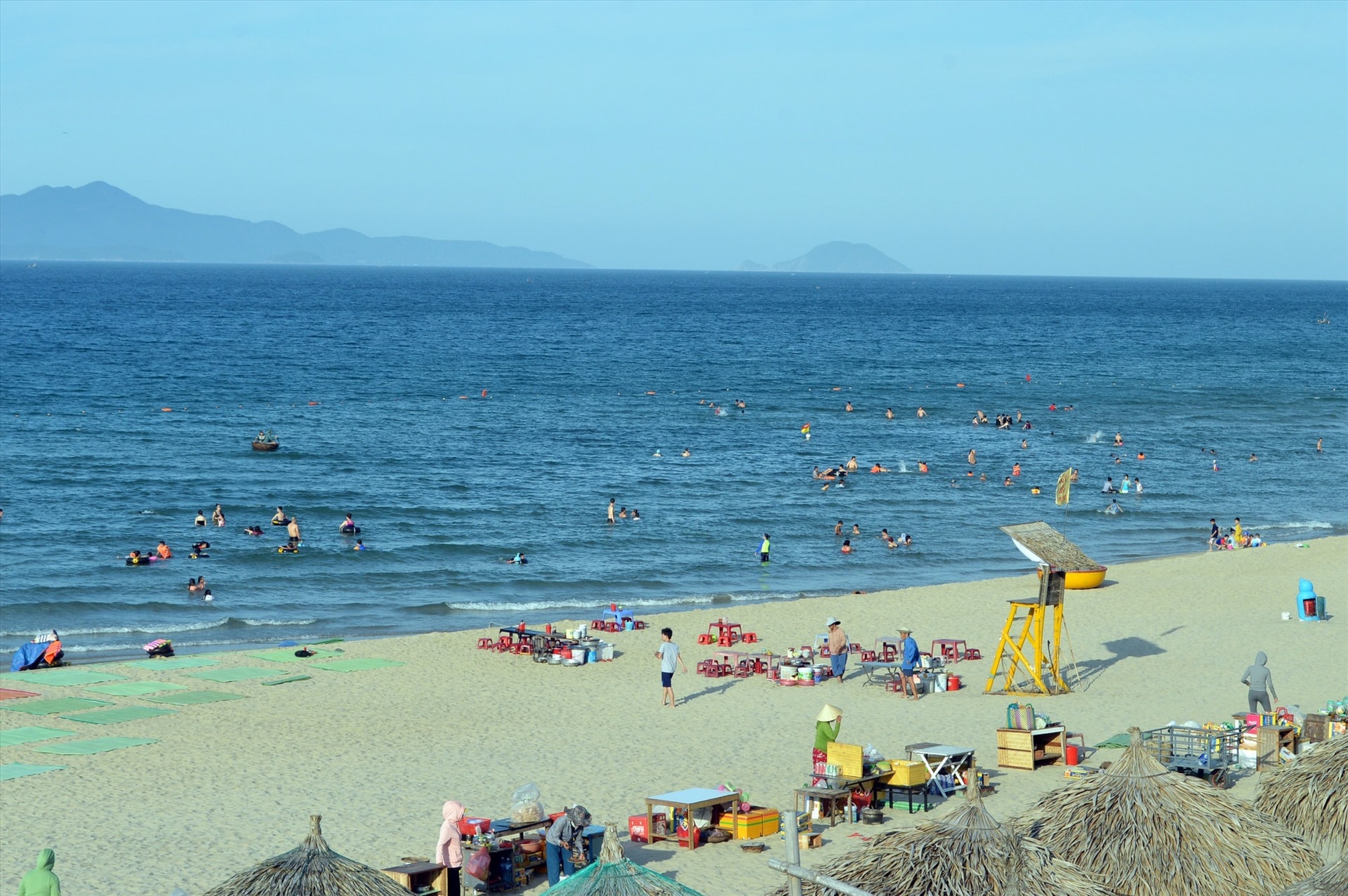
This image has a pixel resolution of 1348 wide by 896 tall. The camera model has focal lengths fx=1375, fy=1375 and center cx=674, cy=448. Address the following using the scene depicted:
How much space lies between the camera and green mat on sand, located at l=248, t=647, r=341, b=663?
2416cm

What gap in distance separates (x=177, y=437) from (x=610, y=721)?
123 ft

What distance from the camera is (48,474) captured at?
1746 inches

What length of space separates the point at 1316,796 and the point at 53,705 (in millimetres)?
17237

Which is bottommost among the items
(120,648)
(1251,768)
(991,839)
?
(120,648)

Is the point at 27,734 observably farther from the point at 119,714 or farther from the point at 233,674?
the point at 233,674

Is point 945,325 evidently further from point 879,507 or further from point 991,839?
point 991,839

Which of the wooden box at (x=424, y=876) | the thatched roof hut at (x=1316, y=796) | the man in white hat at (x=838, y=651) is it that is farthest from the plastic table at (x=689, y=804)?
the man in white hat at (x=838, y=651)

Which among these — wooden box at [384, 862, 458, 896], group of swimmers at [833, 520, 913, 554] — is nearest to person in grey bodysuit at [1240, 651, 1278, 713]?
wooden box at [384, 862, 458, 896]

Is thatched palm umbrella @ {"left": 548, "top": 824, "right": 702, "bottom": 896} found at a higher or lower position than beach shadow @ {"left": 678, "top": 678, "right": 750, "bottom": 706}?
higher

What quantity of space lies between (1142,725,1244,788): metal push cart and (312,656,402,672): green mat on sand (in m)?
12.9

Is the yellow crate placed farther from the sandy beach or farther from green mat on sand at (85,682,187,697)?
green mat on sand at (85,682,187,697)

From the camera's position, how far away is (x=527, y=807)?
13.8 meters

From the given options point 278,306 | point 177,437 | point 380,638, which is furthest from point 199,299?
point 380,638

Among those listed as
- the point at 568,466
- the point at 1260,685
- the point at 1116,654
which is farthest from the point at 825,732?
the point at 568,466
